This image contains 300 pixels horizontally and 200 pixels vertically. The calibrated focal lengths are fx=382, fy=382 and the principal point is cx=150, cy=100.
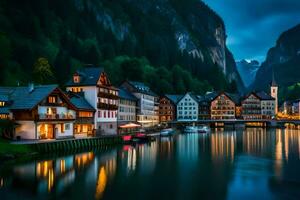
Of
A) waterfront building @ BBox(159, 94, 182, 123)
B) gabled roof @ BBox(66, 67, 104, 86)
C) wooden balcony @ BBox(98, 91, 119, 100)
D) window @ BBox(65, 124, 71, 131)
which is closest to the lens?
window @ BBox(65, 124, 71, 131)

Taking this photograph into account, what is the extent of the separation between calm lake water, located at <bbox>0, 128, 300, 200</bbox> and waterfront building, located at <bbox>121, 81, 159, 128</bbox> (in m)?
71.1

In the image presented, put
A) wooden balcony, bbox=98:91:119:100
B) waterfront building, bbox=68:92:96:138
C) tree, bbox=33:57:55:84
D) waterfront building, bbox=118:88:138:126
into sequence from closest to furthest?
1. waterfront building, bbox=68:92:96:138
2. wooden balcony, bbox=98:91:119:100
3. tree, bbox=33:57:55:84
4. waterfront building, bbox=118:88:138:126

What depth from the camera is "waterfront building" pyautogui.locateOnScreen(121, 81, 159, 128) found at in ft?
467

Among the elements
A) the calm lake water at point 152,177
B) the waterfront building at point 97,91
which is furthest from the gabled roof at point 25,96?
the waterfront building at point 97,91

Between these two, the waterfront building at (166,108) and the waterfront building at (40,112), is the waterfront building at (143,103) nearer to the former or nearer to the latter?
the waterfront building at (166,108)

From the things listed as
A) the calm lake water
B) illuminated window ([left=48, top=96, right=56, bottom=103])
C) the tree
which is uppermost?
the tree

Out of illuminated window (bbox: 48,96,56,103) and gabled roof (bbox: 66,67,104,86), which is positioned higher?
gabled roof (bbox: 66,67,104,86)

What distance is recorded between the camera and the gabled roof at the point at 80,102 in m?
86.6

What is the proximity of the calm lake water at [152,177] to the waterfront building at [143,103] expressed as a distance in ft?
233

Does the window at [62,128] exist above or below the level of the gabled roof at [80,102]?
below

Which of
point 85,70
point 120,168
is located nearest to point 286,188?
point 120,168

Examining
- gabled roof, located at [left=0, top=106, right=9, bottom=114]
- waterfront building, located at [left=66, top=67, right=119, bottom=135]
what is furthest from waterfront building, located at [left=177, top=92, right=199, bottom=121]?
gabled roof, located at [left=0, top=106, right=9, bottom=114]

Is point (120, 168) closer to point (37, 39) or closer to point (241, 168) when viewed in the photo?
point (241, 168)

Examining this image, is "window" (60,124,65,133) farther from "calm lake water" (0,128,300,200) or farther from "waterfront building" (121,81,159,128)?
"waterfront building" (121,81,159,128)
